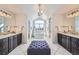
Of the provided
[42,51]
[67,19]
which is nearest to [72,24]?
[67,19]

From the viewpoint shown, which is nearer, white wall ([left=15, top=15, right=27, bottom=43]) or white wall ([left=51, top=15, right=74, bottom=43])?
white wall ([left=51, top=15, right=74, bottom=43])

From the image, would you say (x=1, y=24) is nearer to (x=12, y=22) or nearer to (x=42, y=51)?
(x=12, y=22)

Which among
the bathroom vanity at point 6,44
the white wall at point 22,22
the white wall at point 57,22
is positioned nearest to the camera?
the bathroom vanity at point 6,44

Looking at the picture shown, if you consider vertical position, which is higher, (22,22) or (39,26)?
(22,22)

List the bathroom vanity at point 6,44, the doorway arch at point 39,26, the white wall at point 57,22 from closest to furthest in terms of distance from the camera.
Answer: the bathroom vanity at point 6,44, the white wall at point 57,22, the doorway arch at point 39,26

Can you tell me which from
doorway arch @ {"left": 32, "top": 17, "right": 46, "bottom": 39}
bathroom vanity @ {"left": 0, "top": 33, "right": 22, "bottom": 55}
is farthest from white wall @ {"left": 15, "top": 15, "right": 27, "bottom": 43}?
doorway arch @ {"left": 32, "top": 17, "right": 46, "bottom": 39}

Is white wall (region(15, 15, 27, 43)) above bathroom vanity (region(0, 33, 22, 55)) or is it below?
above

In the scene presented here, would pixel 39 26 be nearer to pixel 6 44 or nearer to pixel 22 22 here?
pixel 22 22

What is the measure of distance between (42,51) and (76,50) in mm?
1461

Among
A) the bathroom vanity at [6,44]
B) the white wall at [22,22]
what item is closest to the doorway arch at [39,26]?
the white wall at [22,22]

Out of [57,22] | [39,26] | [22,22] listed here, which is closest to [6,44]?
[22,22]

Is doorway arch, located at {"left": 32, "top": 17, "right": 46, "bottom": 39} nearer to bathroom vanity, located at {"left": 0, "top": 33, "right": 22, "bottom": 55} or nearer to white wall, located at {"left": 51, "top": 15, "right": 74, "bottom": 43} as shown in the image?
white wall, located at {"left": 51, "top": 15, "right": 74, "bottom": 43}

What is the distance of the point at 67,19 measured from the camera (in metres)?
9.98

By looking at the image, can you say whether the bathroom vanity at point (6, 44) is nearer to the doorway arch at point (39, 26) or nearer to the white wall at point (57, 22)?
the white wall at point (57, 22)
